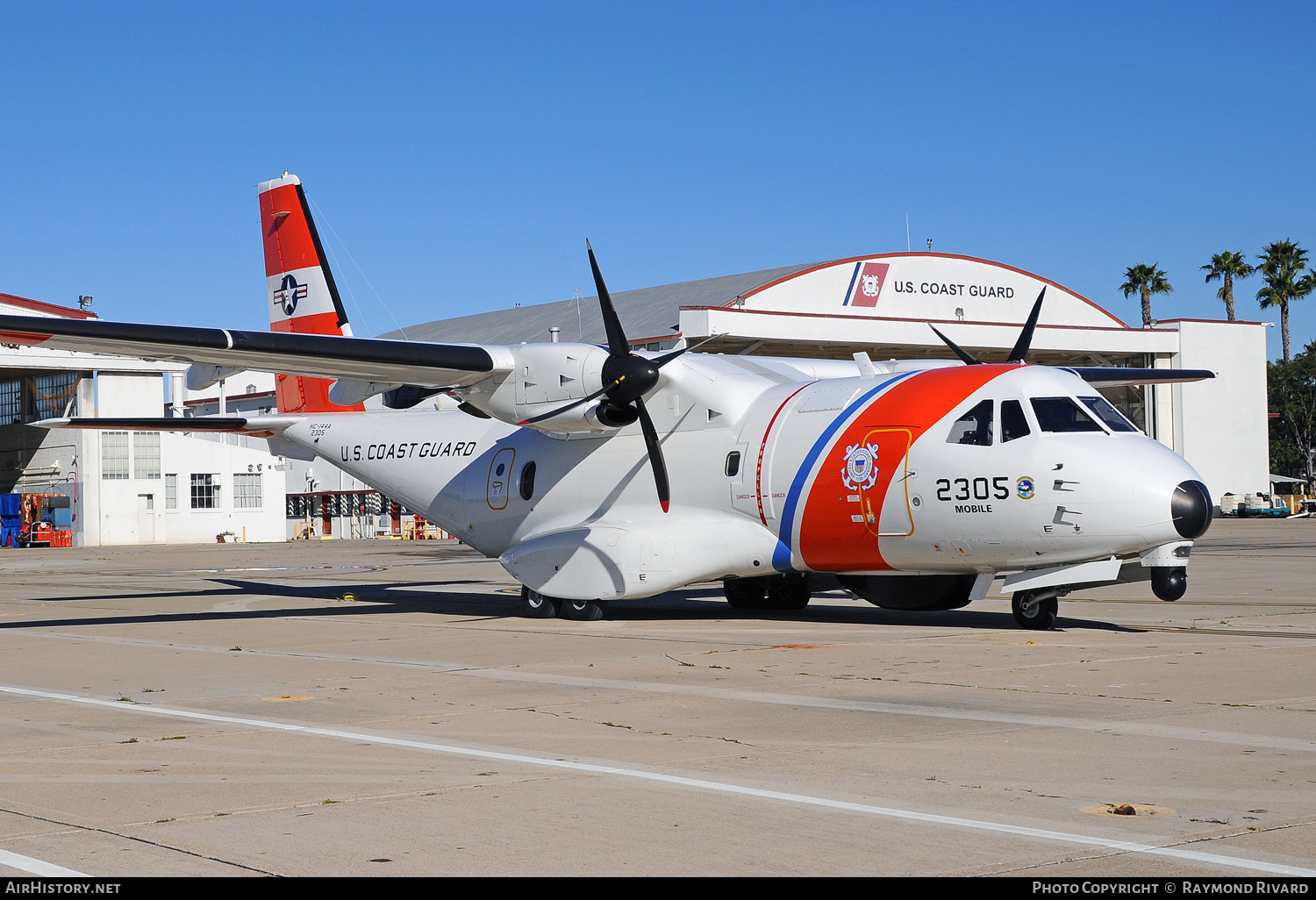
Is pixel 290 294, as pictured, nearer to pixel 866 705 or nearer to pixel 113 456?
pixel 866 705

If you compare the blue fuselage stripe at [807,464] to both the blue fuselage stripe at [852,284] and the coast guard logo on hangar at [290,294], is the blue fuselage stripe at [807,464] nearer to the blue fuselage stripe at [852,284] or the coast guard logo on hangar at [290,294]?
the coast guard logo on hangar at [290,294]

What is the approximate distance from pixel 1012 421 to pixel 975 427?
0.43m

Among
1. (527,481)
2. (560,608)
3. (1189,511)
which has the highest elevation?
(527,481)

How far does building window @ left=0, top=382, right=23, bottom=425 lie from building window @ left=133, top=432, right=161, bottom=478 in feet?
29.3

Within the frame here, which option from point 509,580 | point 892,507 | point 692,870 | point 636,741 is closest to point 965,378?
point 892,507

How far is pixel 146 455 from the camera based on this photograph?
57.1m

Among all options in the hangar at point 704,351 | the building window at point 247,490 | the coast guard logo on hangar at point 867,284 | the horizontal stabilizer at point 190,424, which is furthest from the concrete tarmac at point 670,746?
the building window at point 247,490

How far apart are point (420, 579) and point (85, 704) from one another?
16922mm

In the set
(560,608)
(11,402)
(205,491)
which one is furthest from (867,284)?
(11,402)

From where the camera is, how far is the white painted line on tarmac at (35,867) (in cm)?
491

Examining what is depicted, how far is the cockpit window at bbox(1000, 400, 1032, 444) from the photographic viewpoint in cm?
1382

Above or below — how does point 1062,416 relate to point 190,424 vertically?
below

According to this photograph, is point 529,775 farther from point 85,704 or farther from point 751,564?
point 751,564

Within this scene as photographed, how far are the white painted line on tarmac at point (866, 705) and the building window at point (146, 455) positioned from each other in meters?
47.0
